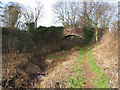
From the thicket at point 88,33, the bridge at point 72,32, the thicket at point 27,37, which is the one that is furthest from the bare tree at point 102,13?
the thicket at point 27,37

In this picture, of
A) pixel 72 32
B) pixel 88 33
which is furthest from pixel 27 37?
pixel 88 33

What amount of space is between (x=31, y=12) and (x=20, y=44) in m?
11.8

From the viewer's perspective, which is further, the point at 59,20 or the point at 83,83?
the point at 59,20

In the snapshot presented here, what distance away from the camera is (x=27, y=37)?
510 inches

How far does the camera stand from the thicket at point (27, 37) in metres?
10.1

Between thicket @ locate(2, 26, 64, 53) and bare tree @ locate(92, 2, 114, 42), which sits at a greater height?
bare tree @ locate(92, 2, 114, 42)

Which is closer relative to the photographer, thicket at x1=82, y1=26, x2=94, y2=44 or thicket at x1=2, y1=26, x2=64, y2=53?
thicket at x1=2, y1=26, x2=64, y2=53

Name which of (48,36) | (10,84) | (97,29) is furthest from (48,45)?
(10,84)

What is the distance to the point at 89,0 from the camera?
13.7 meters

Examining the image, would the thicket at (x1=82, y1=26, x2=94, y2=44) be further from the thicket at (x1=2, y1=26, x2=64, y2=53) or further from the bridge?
the thicket at (x1=2, y1=26, x2=64, y2=53)

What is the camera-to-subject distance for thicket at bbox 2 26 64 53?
1005cm

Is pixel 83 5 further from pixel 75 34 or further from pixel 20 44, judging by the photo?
pixel 20 44

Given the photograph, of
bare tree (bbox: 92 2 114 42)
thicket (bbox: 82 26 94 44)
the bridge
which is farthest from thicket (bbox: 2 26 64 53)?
bare tree (bbox: 92 2 114 42)

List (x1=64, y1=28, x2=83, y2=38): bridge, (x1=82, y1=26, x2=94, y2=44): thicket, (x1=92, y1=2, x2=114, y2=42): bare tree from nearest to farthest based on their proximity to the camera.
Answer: (x1=92, y1=2, x2=114, y2=42): bare tree < (x1=82, y1=26, x2=94, y2=44): thicket < (x1=64, y1=28, x2=83, y2=38): bridge
